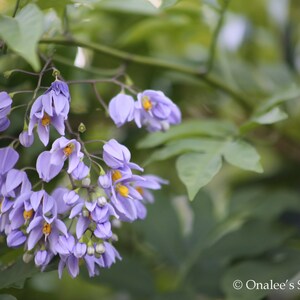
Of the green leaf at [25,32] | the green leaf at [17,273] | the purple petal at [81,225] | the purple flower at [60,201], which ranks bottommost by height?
the green leaf at [17,273]

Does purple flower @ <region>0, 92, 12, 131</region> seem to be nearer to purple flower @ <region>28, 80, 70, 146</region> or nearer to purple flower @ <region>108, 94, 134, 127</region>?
purple flower @ <region>28, 80, 70, 146</region>

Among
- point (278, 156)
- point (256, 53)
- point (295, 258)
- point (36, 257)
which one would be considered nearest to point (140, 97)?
point (36, 257)

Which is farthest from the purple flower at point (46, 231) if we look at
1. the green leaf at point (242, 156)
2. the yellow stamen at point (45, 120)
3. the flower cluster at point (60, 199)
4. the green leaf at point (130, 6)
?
the green leaf at point (130, 6)

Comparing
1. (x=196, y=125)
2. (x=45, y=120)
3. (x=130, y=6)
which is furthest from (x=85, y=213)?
(x=130, y=6)

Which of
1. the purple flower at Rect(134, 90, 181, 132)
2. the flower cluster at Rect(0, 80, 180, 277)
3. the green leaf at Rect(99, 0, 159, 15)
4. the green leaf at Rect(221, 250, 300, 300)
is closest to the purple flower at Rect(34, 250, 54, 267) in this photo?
the flower cluster at Rect(0, 80, 180, 277)

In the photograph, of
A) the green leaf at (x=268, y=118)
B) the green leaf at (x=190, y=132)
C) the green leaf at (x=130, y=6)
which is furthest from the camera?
the green leaf at (x=130, y=6)

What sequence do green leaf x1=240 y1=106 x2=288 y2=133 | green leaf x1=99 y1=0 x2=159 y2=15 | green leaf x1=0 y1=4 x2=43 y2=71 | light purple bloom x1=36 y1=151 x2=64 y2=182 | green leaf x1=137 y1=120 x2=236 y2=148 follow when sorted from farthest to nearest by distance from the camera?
green leaf x1=99 y1=0 x2=159 y2=15
green leaf x1=137 y1=120 x2=236 y2=148
green leaf x1=240 y1=106 x2=288 y2=133
light purple bloom x1=36 y1=151 x2=64 y2=182
green leaf x1=0 y1=4 x2=43 y2=71

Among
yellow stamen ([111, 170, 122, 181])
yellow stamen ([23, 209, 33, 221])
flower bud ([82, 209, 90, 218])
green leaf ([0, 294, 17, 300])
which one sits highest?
yellow stamen ([111, 170, 122, 181])

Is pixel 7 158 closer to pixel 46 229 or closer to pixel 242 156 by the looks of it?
pixel 46 229

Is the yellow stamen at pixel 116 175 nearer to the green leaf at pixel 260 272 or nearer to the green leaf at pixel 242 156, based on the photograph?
the green leaf at pixel 242 156
